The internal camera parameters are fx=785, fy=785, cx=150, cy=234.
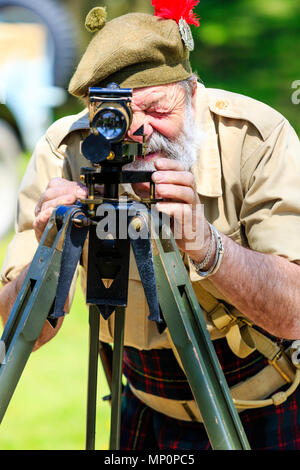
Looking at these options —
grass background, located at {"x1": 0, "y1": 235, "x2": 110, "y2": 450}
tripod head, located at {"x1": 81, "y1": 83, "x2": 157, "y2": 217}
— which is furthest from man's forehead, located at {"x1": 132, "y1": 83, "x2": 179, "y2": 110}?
grass background, located at {"x1": 0, "y1": 235, "x2": 110, "y2": 450}

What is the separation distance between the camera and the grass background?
3.70 metres

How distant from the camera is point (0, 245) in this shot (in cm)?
685

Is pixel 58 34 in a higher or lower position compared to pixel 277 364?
higher

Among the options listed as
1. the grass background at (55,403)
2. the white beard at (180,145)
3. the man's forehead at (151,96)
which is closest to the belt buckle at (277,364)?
the white beard at (180,145)

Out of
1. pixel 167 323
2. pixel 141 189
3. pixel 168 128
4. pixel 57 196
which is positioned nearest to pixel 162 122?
pixel 168 128

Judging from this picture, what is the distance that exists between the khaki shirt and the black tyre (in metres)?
5.45

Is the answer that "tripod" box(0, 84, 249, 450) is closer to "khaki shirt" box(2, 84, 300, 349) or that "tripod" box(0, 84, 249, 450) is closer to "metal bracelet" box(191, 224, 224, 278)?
"metal bracelet" box(191, 224, 224, 278)

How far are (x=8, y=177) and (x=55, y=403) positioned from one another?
10.5ft

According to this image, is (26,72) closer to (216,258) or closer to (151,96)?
(151,96)

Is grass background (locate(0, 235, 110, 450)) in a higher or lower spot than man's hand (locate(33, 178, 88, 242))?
lower

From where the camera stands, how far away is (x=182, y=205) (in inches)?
70.3

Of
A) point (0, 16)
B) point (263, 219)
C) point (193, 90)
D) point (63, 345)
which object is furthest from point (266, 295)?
point (0, 16)

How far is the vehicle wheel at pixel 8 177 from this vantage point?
22.6 feet

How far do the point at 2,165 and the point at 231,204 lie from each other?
4891 mm
